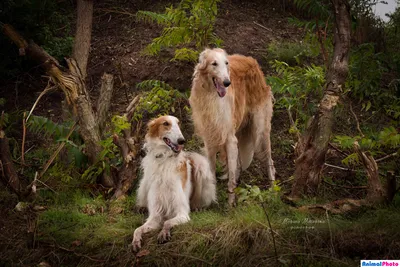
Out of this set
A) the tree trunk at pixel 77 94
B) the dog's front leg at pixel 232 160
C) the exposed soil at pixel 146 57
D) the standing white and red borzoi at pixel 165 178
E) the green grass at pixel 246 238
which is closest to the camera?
the green grass at pixel 246 238

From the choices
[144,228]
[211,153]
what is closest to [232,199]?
[211,153]

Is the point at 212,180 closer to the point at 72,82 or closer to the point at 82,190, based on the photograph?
the point at 82,190

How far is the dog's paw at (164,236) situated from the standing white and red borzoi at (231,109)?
1.35 metres

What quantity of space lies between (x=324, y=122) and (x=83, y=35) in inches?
186

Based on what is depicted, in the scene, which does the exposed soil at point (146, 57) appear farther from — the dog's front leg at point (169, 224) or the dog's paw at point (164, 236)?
the dog's paw at point (164, 236)

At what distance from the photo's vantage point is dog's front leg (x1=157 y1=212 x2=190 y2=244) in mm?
5457

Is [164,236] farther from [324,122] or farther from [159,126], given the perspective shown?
[324,122]

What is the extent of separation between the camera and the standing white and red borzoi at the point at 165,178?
5.99 metres

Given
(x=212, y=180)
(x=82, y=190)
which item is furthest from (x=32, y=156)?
(x=212, y=180)

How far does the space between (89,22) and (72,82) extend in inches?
83.0

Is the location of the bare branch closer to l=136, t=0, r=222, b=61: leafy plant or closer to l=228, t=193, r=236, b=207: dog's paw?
l=136, t=0, r=222, b=61: leafy plant

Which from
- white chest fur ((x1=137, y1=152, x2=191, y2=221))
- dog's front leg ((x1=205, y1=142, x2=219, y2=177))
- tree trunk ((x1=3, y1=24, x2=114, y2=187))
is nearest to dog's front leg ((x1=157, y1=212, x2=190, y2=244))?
white chest fur ((x1=137, y1=152, x2=191, y2=221))

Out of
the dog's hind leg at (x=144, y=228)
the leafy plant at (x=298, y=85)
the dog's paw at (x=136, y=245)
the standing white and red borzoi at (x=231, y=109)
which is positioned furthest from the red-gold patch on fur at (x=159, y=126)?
the leafy plant at (x=298, y=85)

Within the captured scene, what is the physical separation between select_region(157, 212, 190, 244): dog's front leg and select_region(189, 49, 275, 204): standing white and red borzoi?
947 mm
